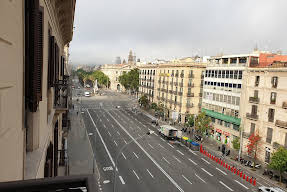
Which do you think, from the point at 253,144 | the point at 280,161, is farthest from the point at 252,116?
the point at 280,161

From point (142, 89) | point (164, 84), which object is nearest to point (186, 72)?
point (164, 84)

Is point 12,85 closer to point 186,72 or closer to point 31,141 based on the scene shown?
point 31,141

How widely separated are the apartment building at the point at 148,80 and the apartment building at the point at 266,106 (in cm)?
4549

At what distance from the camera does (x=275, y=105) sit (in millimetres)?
37688

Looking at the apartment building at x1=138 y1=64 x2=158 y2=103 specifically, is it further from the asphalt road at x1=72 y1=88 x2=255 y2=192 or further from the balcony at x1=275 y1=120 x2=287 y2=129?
the balcony at x1=275 y1=120 x2=287 y2=129

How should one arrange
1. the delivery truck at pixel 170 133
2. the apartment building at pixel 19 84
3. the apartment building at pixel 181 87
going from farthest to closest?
the apartment building at pixel 181 87
the delivery truck at pixel 170 133
the apartment building at pixel 19 84

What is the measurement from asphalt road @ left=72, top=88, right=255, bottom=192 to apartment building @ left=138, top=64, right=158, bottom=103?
37274 mm

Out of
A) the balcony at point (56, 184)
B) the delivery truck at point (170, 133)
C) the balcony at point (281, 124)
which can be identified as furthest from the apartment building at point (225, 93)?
the balcony at point (56, 184)

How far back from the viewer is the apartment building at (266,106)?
36.5m

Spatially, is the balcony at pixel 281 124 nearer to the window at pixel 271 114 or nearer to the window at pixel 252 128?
the window at pixel 271 114

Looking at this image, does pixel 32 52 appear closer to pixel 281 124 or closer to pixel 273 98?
pixel 281 124

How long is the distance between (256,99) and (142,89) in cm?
6200

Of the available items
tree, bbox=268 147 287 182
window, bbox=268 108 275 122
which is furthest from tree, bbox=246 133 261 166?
tree, bbox=268 147 287 182

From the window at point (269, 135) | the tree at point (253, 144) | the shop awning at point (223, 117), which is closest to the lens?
the window at point (269, 135)
